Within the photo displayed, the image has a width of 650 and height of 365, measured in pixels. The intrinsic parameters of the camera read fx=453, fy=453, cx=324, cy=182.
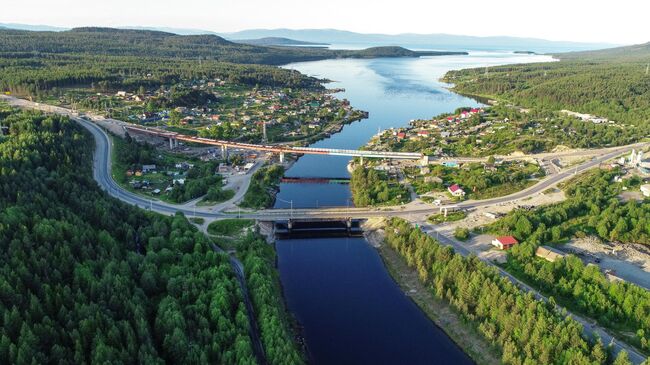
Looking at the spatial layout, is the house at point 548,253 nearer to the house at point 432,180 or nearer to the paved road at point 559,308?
the paved road at point 559,308

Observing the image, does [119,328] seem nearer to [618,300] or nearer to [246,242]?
[246,242]

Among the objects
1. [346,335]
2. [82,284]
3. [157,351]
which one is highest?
[82,284]

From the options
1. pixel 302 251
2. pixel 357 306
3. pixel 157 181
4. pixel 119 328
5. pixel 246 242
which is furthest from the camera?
pixel 157 181

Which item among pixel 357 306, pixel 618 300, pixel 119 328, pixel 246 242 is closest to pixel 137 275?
pixel 119 328

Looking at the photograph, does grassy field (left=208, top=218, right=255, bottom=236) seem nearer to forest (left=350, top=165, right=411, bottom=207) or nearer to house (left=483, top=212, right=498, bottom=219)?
forest (left=350, top=165, right=411, bottom=207)

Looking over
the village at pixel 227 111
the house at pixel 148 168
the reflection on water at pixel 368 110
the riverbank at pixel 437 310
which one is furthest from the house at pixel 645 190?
the house at pixel 148 168

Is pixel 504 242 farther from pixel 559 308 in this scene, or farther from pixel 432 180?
pixel 432 180

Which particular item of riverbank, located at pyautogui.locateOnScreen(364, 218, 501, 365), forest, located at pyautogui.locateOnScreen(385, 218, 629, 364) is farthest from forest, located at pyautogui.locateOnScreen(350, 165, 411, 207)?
forest, located at pyautogui.locateOnScreen(385, 218, 629, 364)
